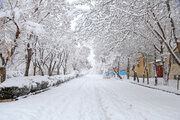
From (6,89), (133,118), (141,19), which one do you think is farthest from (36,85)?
(141,19)

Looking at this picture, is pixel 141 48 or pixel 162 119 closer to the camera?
pixel 162 119

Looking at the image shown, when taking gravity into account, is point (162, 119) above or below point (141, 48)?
below

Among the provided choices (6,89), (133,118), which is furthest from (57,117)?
(6,89)

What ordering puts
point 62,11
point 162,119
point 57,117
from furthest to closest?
point 62,11, point 57,117, point 162,119

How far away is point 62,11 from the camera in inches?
420

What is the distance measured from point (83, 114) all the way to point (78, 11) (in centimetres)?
545

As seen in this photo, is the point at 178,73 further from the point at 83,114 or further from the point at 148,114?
the point at 83,114

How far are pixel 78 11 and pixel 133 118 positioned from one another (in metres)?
6.04

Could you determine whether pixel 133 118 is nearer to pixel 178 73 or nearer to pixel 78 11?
pixel 78 11

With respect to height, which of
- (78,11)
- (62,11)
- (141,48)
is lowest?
(141,48)

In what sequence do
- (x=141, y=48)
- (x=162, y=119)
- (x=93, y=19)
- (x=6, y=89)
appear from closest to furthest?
(x=162, y=119), (x=93, y=19), (x=6, y=89), (x=141, y=48)

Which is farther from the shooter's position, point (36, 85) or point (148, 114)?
point (36, 85)

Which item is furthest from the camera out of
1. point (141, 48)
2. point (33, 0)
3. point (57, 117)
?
point (141, 48)

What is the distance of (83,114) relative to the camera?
5.39 meters
